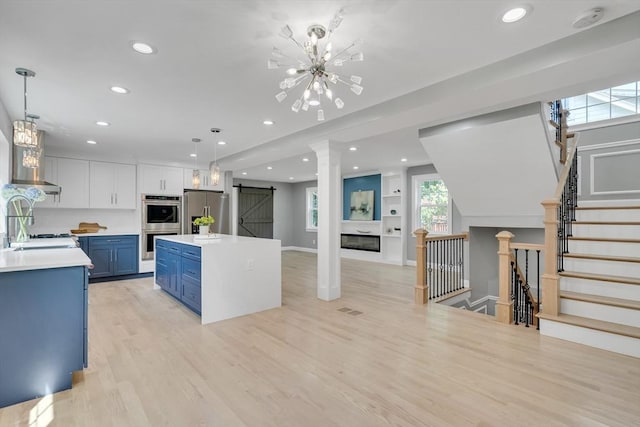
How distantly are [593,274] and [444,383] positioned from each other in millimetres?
2589

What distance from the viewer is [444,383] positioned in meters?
2.36

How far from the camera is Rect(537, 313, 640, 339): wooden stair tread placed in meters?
2.86

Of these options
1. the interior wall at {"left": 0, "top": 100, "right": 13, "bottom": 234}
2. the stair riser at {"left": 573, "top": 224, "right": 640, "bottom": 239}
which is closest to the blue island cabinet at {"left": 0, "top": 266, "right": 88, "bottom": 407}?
the interior wall at {"left": 0, "top": 100, "right": 13, "bottom": 234}

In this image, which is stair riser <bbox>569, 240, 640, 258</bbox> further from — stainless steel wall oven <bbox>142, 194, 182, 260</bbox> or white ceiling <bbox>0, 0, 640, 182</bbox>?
stainless steel wall oven <bbox>142, 194, 182, 260</bbox>

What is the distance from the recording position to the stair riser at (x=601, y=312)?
3021 mm

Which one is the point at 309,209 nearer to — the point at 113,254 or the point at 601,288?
the point at 113,254

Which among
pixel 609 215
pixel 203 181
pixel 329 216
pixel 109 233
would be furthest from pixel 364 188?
pixel 109 233

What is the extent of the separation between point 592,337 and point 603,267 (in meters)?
1.07

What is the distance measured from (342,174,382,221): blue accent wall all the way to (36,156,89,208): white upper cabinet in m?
6.22

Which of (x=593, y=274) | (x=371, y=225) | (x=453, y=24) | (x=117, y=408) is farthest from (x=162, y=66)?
(x=371, y=225)

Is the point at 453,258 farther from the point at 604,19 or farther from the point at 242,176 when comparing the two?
the point at 242,176

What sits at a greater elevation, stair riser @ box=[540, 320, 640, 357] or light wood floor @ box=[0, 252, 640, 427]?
stair riser @ box=[540, 320, 640, 357]

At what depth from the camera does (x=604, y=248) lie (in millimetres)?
3877

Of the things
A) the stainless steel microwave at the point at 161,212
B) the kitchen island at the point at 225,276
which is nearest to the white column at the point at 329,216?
the kitchen island at the point at 225,276
